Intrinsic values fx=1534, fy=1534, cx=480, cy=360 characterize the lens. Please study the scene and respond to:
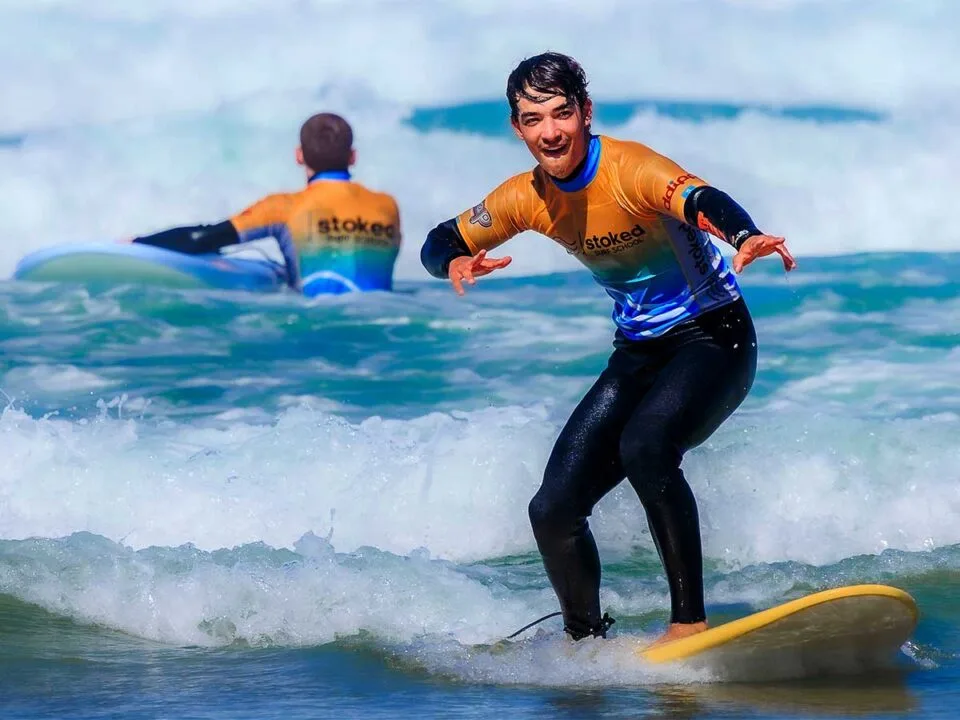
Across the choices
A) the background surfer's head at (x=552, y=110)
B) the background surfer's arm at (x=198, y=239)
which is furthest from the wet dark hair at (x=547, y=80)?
the background surfer's arm at (x=198, y=239)

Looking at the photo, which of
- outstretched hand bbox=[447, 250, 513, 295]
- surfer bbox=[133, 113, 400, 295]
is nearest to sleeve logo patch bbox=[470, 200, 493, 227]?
outstretched hand bbox=[447, 250, 513, 295]

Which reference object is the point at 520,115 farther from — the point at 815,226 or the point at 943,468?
the point at 815,226

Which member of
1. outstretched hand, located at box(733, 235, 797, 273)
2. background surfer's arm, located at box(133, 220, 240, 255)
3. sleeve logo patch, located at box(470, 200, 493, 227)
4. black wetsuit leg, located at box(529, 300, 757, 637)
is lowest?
black wetsuit leg, located at box(529, 300, 757, 637)

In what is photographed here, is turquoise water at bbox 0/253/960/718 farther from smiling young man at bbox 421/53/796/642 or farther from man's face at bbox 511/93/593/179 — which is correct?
man's face at bbox 511/93/593/179

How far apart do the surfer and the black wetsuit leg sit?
809 cm

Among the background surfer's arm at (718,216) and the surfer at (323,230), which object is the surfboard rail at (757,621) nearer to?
the background surfer's arm at (718,216)

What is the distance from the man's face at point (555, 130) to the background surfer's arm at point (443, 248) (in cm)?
36

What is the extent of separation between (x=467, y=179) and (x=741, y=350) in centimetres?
1382

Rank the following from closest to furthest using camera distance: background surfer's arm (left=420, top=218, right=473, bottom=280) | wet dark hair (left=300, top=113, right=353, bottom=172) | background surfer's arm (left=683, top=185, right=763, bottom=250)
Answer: background surfer's arm (left=683, top=185, right=763, bottom=250)
background surfer's arm (left=420, top=218, right=473, bottom=280)
wet dark hair (left=300, top=113, right=353, bottom=172)

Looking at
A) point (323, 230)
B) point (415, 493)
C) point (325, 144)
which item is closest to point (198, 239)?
point (323, 230)

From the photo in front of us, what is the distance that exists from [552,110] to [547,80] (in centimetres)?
8

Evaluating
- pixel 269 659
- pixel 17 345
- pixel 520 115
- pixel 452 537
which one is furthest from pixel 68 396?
pixel 520 115

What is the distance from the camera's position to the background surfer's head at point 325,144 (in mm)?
11978

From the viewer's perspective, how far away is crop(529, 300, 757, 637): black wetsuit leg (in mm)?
4137
